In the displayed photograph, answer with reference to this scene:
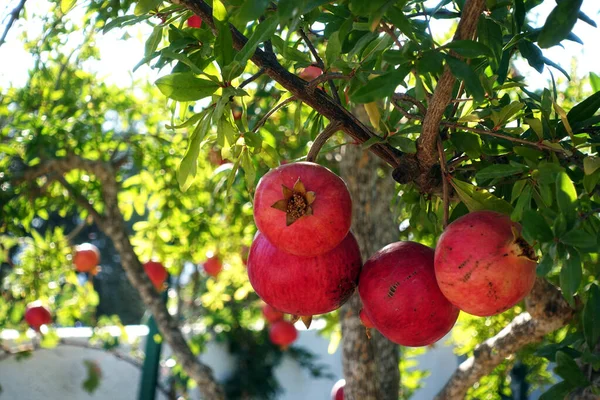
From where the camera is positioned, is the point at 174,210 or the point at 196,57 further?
the point at 174,210

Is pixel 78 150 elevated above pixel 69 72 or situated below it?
below

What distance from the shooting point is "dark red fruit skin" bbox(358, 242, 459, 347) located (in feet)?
2.63

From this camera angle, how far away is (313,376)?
19.5 feet

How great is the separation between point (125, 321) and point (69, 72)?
31.0 ft

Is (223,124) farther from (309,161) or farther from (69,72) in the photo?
(69,72)

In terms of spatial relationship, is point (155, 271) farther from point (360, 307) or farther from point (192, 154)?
point (192, 154)

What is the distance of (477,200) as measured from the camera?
2.74 ft

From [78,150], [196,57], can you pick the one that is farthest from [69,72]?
[196,57]

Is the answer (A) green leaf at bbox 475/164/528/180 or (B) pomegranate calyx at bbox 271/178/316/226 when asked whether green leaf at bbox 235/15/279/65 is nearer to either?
(B) pomegranate calyx at bbox 271/178/316/226

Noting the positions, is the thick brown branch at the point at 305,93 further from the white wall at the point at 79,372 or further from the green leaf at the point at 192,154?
the white wall at the point at 79,372

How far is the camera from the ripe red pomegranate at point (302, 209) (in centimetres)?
75

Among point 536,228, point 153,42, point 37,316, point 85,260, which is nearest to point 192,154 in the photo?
point 153,42

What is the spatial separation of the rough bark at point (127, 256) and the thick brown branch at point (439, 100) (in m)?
1.59

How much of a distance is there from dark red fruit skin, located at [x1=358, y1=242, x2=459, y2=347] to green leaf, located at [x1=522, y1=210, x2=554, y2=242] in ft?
0.57
